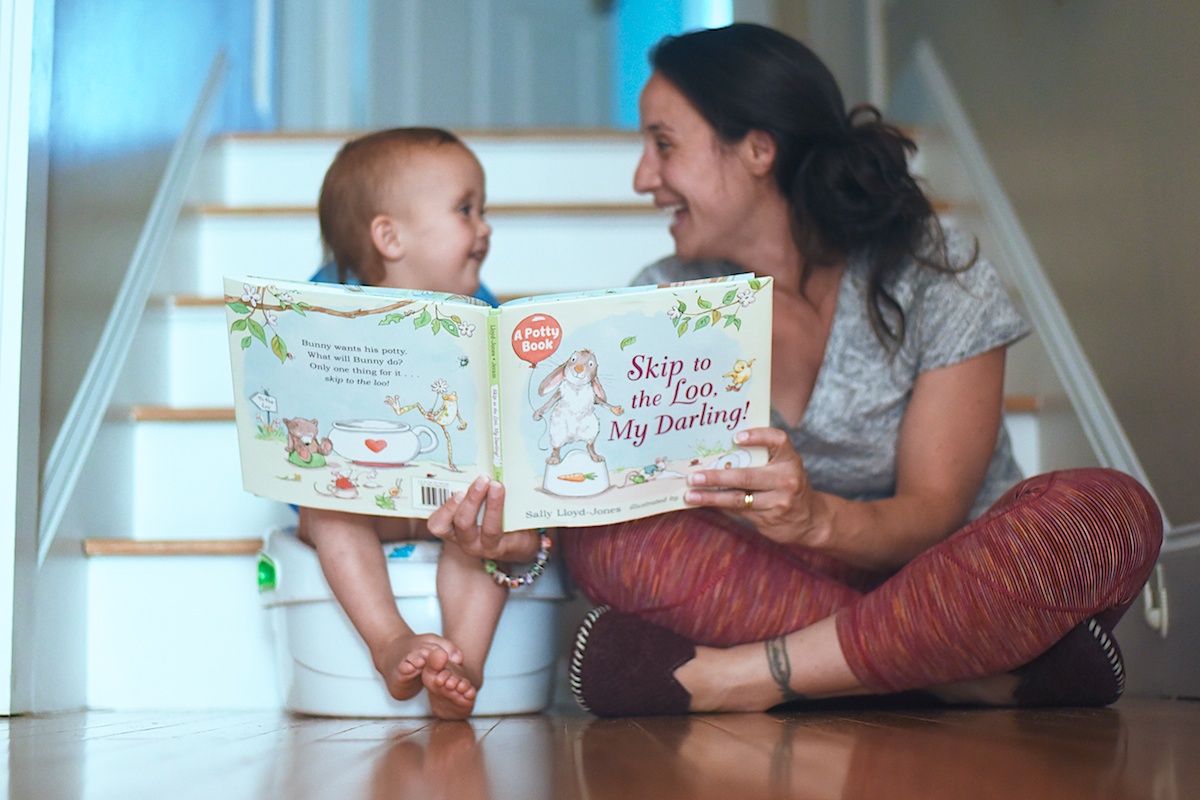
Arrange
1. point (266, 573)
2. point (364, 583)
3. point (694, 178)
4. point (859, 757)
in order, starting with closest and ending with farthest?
point (859, 757), point (364, 583), point (266, 573), point (694, 178)

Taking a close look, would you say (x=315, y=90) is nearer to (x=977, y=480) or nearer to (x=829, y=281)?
(x=829, y=281)

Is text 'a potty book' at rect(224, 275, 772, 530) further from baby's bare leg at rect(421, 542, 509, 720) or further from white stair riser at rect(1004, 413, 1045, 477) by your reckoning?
white stair riser at rect(1004, 413, 1045, 477)

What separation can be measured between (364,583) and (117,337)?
70 centimetres

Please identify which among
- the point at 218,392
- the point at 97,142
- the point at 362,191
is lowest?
the point at 218,392

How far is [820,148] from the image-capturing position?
4.53ft

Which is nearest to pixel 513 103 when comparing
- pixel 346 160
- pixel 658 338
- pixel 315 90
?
pixel 315 90

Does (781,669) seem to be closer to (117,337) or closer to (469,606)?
(469,606)

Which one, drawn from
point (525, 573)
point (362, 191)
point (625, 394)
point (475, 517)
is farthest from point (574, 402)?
point (362, 191)

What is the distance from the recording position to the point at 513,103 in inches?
156

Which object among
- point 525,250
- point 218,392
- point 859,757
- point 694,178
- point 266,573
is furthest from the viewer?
point 525,250

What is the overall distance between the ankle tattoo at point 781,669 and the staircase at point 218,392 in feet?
2.18

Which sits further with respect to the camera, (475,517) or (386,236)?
(386,236)

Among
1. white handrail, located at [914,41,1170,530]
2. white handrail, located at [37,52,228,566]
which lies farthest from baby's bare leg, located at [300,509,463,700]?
white handrail, located at [914,41,1170,530]

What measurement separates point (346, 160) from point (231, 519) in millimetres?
546
